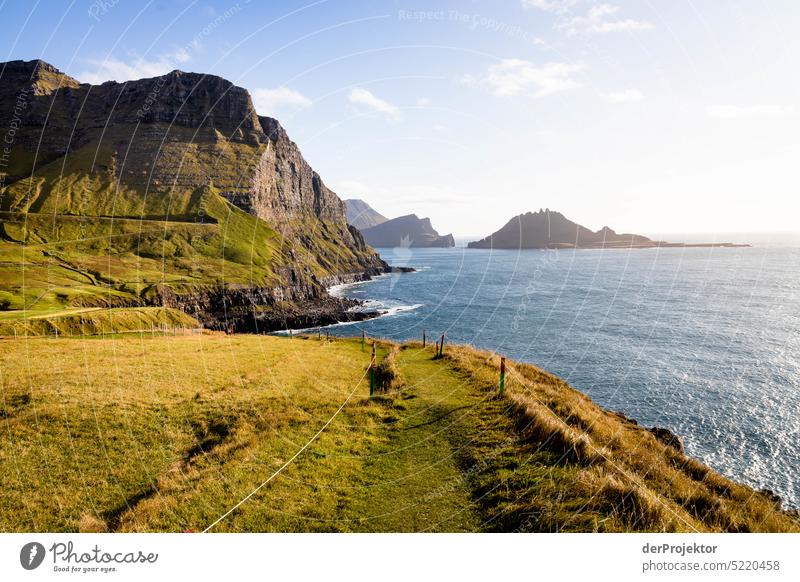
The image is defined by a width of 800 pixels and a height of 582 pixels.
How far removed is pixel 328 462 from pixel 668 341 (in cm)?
7191

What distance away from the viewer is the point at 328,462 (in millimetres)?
13266

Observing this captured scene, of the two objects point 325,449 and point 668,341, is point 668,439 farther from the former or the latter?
point 668,341

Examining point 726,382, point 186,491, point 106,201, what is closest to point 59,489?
point 186,491

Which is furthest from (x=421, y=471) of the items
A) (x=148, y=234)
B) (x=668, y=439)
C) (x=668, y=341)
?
(x=148, y=234)

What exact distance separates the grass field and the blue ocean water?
21756 mm

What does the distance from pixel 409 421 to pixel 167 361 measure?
19.2 metres

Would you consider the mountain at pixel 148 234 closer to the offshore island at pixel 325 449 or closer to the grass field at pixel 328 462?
the offshore island at pixel 325 449

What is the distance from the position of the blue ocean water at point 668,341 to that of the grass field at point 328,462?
71.4 ft

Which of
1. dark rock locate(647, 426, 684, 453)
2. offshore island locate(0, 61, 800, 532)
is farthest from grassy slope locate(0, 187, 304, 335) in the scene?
dark rock locate(647, 426, 684, 453)

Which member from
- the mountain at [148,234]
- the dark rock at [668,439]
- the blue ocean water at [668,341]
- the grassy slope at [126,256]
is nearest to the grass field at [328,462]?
the dark rock at [668,439]

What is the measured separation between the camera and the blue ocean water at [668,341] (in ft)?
118

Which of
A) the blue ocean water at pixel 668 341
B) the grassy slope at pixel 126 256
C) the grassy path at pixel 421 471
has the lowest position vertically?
the blue ocean water at pixel 668 341

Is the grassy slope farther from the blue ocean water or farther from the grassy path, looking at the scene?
the grassy path

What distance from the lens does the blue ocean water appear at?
3600 centimetres
